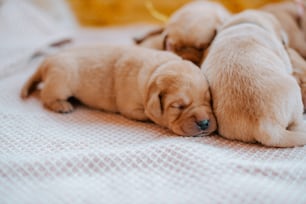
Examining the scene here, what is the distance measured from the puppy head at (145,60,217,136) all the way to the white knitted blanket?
6 cm

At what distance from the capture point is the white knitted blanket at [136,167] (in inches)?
53.9

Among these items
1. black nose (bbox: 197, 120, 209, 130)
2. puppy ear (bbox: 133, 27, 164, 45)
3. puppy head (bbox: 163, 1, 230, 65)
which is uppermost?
puppy head (bbox: 163, 1, 230, 65)

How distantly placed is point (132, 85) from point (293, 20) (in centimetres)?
150

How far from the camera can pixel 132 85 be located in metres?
2.15

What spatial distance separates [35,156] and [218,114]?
2.92 feet

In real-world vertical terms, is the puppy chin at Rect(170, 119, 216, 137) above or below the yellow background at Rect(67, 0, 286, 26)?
below

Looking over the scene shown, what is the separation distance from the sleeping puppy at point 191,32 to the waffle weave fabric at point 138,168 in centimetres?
74

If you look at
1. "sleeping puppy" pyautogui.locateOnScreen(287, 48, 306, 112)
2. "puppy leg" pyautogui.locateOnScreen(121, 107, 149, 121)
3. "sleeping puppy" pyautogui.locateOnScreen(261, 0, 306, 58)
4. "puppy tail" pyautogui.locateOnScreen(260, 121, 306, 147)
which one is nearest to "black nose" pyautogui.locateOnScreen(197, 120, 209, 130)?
"puppy tail" pyautogui.locateOnScreen(260, 121, 306, 147)

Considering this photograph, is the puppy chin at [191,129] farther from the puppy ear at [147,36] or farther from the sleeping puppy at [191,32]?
the puppy ear at [147,36]

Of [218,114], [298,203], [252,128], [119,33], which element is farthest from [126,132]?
[119,33]

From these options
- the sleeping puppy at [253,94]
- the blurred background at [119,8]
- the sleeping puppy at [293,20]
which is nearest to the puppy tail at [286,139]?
the sleeping puppy at [253,94]

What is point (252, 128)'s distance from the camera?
1.69 meters

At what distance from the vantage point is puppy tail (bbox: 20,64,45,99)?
2.44 metres

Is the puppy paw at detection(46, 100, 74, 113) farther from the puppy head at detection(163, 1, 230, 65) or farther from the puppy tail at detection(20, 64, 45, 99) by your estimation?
the puppy head at detection(163, 1, 230, 65)
